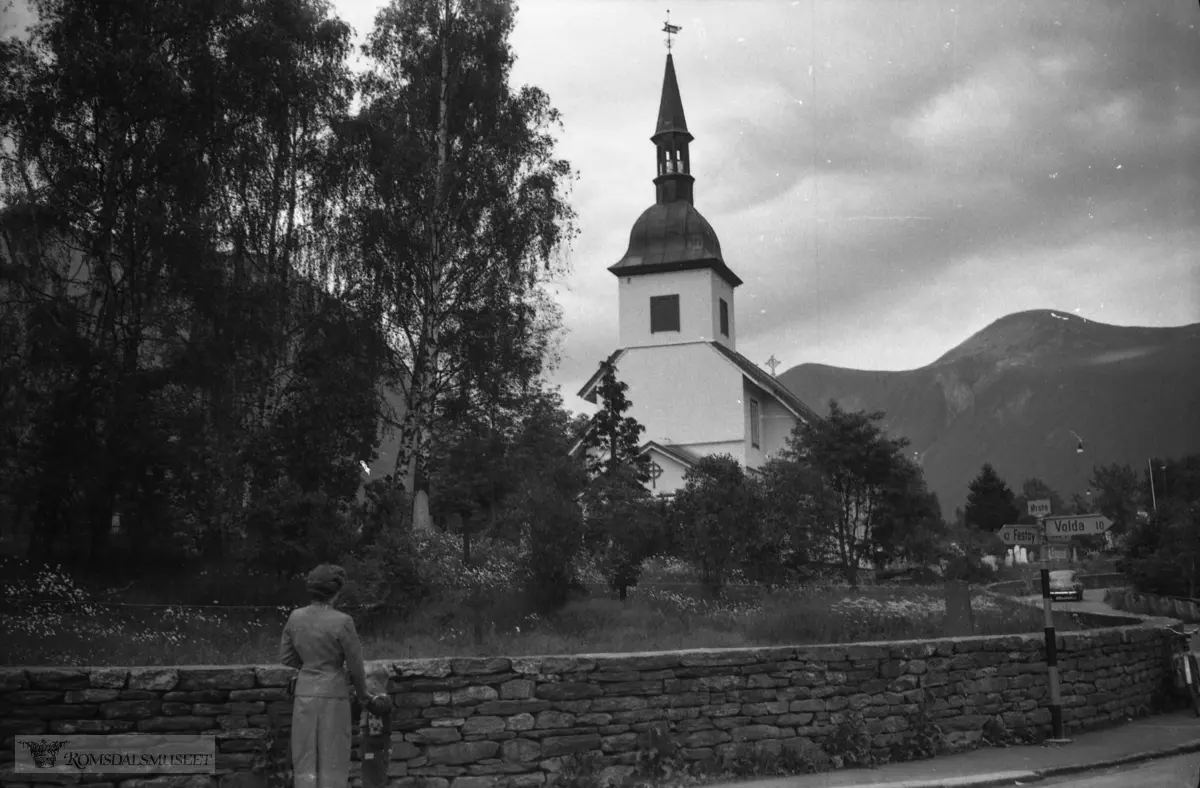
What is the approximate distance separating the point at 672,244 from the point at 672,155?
3.80 meters

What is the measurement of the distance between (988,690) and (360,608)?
7685mm

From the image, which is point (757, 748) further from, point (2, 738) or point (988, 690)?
point (2, 738)

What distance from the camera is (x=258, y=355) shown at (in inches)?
712

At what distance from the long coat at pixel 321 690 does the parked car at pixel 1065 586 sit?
3706 centimetres

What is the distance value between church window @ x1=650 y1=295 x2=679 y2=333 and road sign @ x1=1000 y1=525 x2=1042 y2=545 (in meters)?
33.9

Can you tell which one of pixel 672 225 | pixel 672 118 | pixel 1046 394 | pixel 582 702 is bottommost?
pixel 582 702

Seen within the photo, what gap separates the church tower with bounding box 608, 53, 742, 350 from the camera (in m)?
46.2

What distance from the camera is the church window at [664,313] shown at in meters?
46.5

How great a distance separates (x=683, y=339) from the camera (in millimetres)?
45938

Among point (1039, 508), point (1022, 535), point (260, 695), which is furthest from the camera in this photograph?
point (1039, 508)

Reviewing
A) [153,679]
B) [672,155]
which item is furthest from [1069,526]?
[672,155]

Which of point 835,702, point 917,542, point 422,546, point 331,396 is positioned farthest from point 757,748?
point 917,542

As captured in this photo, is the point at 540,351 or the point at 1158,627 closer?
the point at 1158,627

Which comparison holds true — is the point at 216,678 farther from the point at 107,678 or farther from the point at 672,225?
the point at 672,225
